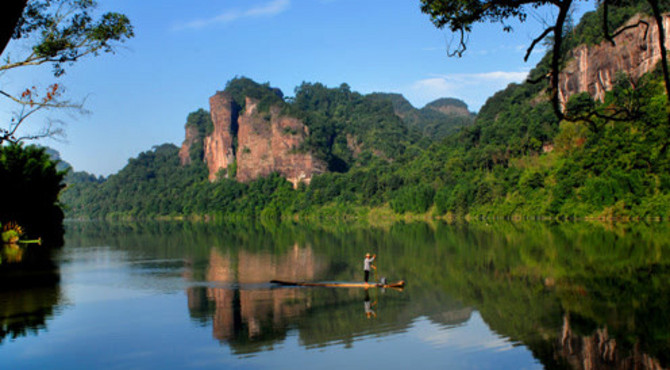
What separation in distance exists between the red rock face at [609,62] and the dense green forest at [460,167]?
2.35m

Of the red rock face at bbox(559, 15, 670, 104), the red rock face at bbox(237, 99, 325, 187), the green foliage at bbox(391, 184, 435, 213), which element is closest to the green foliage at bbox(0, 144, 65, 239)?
the green foliage at bbox(391, 184, 435, 213)

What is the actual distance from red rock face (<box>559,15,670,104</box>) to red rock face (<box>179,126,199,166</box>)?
425ft

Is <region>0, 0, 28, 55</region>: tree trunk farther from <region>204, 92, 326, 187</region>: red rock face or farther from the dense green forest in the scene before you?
<region>204, 92, 326, 187</region>: red rock face

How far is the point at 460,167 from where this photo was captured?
83.9 metres

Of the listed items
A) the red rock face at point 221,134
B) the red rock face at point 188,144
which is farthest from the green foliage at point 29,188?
the red rock face at point 188,144

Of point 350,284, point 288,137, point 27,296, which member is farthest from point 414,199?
point 27,296

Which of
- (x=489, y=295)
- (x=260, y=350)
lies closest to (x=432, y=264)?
(x=489, y=295)

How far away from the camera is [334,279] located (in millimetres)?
21891

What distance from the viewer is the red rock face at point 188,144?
185125 mm

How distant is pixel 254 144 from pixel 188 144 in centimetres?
4910

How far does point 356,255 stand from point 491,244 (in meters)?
8.19

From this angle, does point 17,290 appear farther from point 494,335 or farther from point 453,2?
point 453,2

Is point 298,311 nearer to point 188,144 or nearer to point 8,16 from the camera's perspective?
point 8,16

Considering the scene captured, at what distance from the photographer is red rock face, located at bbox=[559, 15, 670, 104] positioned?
216ft
